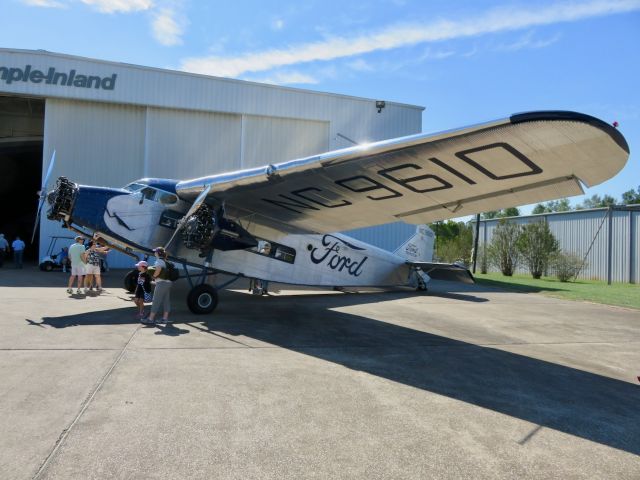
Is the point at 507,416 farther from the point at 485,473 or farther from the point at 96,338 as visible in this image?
the point at 96,338

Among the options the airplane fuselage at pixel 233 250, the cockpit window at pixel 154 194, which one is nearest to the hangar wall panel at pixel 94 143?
the airplane fuselage at pixel 233 250

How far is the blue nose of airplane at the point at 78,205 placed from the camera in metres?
9.74

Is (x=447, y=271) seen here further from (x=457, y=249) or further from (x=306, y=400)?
(x=457, y=249)

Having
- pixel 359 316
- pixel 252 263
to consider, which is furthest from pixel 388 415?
pixel 252 263

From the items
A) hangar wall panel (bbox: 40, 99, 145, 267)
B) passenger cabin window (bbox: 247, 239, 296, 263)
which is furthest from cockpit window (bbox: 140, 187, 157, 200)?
hangar wall panel (bbox: 40, 99, 145, 267)

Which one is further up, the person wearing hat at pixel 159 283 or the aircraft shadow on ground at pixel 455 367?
the person wearing hat at pixel 159 283

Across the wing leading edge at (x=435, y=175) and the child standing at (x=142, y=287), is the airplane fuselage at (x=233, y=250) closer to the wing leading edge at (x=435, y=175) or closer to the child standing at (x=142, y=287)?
the wing leading edge at (x=435, y=175)

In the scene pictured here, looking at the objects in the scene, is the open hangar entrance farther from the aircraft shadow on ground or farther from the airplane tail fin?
the aircraft shadow on ground

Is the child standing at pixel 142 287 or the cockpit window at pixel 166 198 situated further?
the cockpit window at pixel 166 198

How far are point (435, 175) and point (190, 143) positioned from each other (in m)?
20.4

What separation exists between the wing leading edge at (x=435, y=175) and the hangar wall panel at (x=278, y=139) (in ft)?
49.4

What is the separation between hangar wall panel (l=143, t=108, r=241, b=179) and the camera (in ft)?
80.2

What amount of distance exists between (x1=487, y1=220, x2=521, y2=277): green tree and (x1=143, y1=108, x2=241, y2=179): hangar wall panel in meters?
24.1

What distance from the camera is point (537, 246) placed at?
35.0 meters
